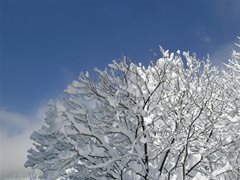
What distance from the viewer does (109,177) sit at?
813 centimetres

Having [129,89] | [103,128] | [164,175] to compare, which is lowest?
[164,175]

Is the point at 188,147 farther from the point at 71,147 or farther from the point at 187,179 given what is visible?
the point at 71,147

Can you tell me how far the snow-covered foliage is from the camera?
7695mm

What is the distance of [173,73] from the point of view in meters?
8.75

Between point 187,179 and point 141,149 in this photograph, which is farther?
point 187,179

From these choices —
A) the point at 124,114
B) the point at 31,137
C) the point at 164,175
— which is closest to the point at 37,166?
the point at 31,137

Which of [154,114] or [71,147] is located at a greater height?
[154,114]

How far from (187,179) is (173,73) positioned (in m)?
2.28

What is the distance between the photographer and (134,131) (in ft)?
27.1

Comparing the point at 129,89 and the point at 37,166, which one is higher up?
the point at 129,89

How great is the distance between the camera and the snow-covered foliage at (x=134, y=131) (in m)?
7.70

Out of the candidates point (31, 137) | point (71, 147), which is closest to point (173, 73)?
point (71, 147)

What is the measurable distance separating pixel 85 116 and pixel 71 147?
66 cm

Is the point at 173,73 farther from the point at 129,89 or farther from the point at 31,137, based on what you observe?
the point at 31,137
